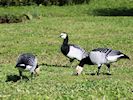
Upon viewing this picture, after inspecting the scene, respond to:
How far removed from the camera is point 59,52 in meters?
24.8

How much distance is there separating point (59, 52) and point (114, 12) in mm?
23689

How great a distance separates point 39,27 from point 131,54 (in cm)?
1394

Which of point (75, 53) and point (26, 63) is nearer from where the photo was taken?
point (26, 63)

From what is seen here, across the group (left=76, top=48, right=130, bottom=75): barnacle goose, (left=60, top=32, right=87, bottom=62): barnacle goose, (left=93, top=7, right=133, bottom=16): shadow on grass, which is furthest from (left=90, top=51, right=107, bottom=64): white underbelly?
(left=93, top=7, right=133, bottom=16): shadow on grass

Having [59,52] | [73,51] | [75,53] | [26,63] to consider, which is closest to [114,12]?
[59,52]

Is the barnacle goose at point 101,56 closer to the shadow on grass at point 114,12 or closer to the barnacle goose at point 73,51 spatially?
the barnacle goose at point 73,51

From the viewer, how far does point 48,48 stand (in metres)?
26.2

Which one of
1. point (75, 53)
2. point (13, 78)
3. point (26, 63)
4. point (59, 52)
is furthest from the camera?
point (59, 52)

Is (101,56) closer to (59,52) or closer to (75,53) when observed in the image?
(75,53)

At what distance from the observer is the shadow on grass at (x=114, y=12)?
153ft

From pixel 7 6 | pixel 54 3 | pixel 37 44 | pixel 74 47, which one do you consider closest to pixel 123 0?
pixel 54 3

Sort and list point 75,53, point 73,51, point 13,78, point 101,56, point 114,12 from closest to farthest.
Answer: point 13,78, point 101,56, point 75,53, point 73,51, point 114,12

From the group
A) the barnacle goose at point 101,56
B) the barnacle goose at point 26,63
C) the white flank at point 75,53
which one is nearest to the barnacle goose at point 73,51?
the white flank at point 75,53

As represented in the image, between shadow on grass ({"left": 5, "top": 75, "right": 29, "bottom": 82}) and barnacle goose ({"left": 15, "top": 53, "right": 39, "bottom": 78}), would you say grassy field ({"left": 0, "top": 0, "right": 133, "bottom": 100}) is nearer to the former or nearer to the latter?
shadow on grass ({"left": 5, "top": 75, "right": 29, "bottom": 82})
